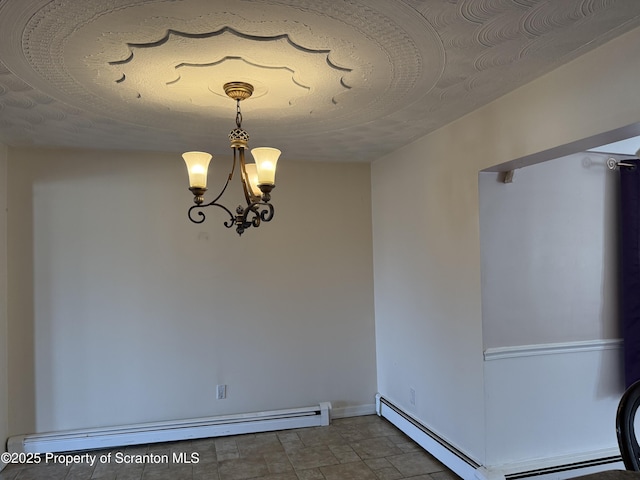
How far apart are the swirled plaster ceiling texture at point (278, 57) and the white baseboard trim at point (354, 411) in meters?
2.43

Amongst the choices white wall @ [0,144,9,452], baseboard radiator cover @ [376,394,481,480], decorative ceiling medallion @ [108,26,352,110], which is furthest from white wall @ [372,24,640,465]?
white wall @ [0,144,9,452]

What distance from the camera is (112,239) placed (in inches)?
137

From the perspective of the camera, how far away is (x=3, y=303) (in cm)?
321

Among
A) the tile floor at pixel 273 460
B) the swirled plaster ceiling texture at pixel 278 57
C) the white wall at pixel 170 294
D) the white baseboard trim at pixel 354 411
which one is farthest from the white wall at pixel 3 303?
the white baseboard trim at pixel 354 411

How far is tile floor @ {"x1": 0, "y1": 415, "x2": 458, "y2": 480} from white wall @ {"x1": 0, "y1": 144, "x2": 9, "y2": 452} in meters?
0.34

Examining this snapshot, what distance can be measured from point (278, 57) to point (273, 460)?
8.66 feet

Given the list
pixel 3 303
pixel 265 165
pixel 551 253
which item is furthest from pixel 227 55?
pixel 3 303

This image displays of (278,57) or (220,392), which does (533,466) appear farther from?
(278,57)

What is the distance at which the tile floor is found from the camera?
293 cm

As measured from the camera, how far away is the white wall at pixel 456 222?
6.26 ft

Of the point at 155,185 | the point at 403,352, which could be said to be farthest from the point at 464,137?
the point at 155,185

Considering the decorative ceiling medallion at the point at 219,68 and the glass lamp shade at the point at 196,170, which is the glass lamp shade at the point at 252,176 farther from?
the decorative ceiling medallion at the point at 219,68

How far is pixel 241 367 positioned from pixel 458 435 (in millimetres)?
1762

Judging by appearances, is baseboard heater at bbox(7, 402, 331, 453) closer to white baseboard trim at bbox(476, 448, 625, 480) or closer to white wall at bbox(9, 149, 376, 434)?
white wall at bbox(9, 149, 376, 434)
